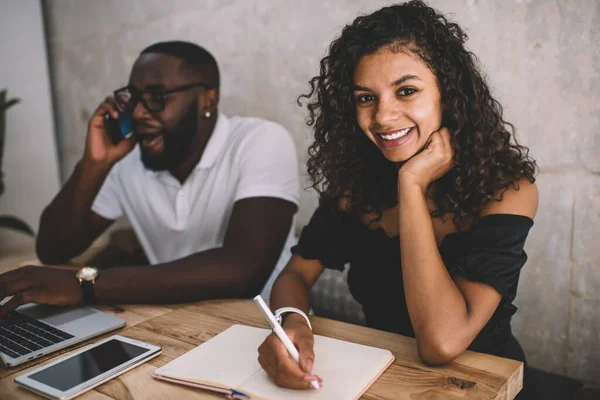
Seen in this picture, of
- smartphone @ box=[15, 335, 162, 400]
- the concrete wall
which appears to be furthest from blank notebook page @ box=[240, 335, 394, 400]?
the concrete wall

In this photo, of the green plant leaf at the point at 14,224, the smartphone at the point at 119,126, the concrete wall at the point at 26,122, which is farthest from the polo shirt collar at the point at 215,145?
the concrete wall at the point at 26,122

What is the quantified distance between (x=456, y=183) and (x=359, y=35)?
45 centimetres

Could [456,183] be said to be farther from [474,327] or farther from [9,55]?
[9,55]

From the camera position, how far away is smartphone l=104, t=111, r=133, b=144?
203 centimetres

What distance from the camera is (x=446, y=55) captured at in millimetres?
1268

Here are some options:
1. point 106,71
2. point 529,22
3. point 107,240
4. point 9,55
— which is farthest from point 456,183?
point 9,55

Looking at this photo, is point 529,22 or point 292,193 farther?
point 292,193

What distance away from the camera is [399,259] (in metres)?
1.39

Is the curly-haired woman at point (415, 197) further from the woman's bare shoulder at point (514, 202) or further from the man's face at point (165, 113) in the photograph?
the man's face at point (165, 113)

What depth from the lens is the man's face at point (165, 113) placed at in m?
1.98

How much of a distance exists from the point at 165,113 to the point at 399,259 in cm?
114

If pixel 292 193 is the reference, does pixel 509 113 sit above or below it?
above

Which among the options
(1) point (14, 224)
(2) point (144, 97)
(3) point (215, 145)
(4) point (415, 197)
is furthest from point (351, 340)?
(1) point (14, 224)

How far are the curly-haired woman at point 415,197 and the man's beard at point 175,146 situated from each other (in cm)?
71
